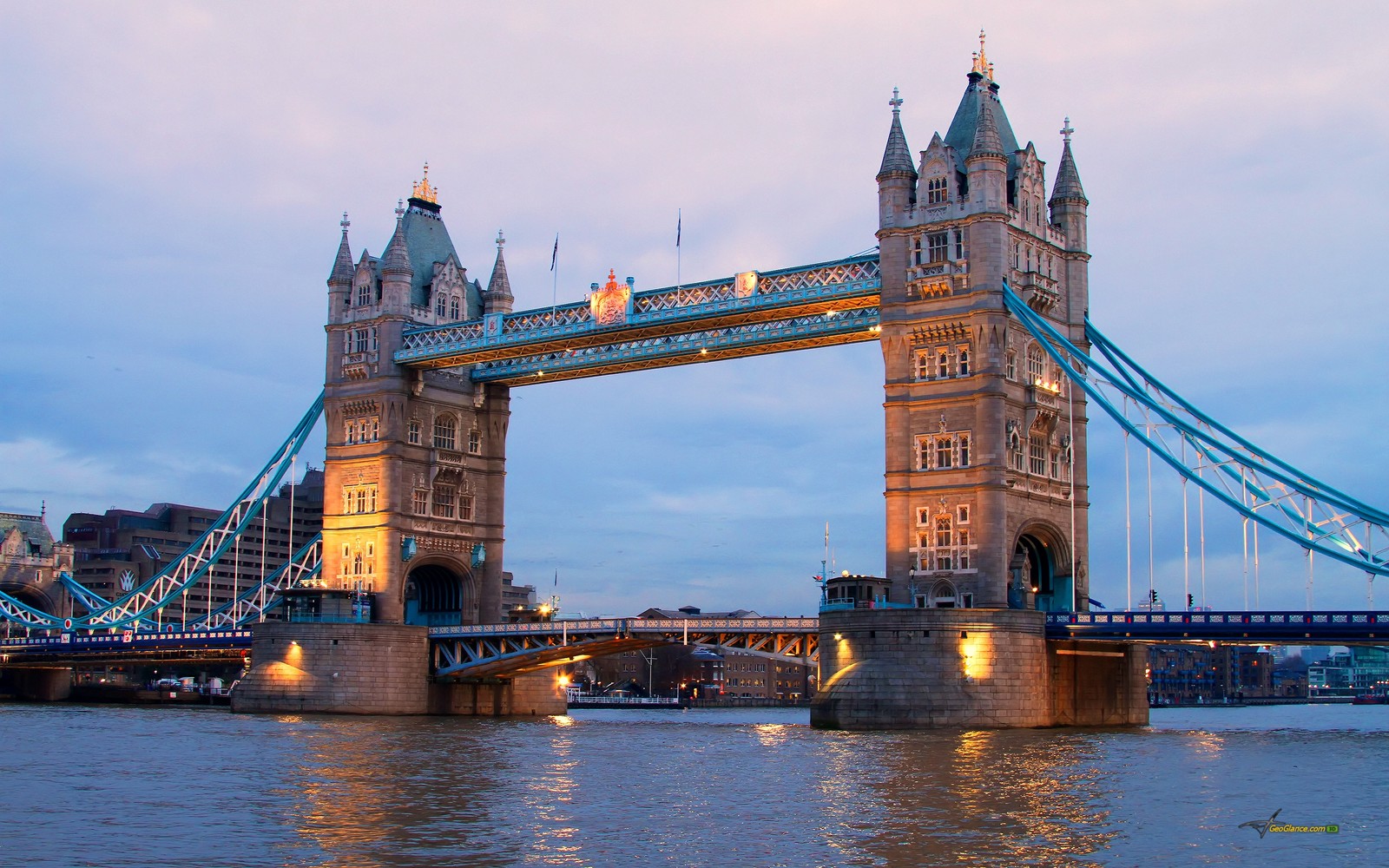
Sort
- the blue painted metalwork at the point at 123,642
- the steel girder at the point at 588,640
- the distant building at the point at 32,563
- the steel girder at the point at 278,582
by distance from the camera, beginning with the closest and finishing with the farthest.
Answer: the steel girder at the point at 588,640 < the steel girder at the point at 278,582 < the blue painted metalwork at the point at 123,642 < the distant building at the point at 32,563

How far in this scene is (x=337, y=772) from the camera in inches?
1976

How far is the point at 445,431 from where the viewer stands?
101m

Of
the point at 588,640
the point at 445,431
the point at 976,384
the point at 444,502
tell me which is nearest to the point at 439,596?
the point at 444,502

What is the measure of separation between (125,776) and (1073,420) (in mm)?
49364

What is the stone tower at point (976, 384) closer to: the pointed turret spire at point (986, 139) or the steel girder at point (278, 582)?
the pointed turret spire at point (986, 139)

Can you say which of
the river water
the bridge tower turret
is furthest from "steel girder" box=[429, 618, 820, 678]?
the river water

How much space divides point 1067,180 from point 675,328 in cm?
2145

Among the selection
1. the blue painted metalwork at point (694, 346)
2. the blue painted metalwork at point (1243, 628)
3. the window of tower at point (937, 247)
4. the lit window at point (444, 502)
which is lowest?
the blue painted metalwork at point (1243, 628)

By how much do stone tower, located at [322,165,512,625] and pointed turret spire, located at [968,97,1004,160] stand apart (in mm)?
35983

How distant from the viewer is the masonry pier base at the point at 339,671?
91562mm

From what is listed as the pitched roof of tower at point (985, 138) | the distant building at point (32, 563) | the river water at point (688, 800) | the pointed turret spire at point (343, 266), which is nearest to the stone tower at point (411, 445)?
the pointed turret spire at point (343, 266)

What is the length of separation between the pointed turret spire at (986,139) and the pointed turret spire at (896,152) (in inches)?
121

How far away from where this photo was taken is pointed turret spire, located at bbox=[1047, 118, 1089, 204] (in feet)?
275

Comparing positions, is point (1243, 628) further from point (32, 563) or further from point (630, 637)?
point (32, 563)
